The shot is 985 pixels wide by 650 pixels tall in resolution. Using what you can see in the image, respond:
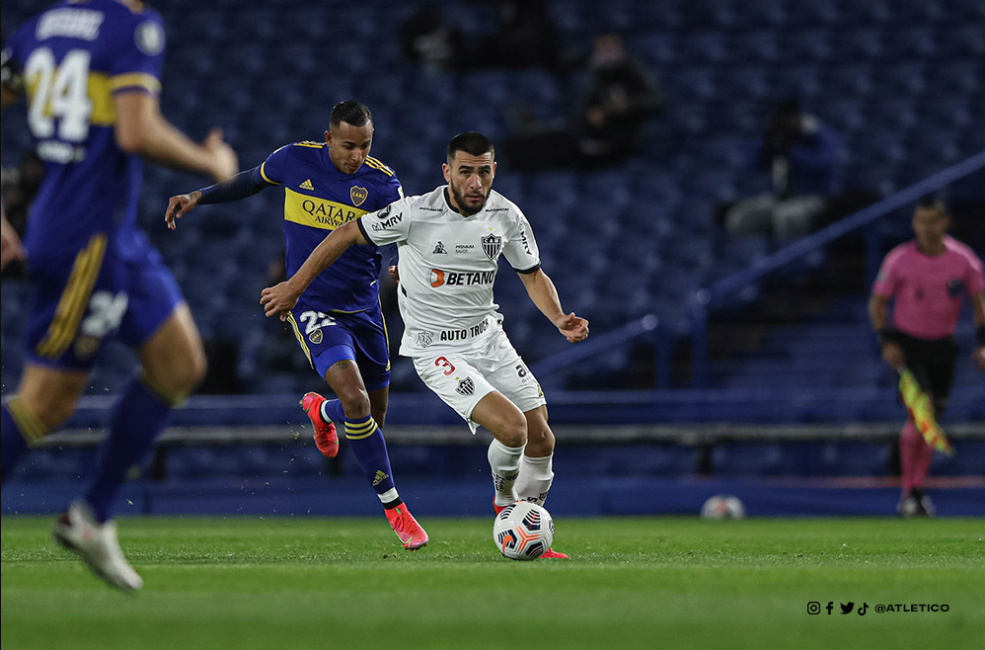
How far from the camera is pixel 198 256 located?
20.2m

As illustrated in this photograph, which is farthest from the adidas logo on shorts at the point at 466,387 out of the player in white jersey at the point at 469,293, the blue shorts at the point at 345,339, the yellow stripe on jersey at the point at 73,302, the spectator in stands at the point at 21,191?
the spectator in stands at the point at 21,191

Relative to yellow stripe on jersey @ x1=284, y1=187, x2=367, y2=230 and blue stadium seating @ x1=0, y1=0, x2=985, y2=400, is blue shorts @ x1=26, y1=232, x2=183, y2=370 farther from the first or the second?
blue stadium seating @ x1=0, y1=0, x2=985, y2=400

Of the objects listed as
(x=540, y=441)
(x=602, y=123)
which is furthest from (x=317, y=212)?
(x=602, y=123)

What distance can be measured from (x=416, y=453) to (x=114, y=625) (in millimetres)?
11874

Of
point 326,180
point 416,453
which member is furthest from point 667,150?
point 326,180

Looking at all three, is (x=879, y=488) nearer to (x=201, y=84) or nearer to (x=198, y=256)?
(x=198, y=256)

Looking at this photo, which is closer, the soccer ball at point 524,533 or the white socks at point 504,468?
the soccer ball at point 524,533

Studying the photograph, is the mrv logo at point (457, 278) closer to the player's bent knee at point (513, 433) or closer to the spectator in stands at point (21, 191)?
the player's bent knee at point (513, 433)

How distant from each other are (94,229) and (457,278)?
10.6 ft

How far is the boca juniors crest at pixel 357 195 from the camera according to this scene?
916cm

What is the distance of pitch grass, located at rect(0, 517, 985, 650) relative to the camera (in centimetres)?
440

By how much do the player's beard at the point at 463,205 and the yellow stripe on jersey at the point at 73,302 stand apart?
3.09 metres

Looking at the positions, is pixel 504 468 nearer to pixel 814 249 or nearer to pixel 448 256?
pixel 448 256

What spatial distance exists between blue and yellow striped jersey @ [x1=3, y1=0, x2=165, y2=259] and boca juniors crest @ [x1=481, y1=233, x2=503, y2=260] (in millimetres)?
3075
